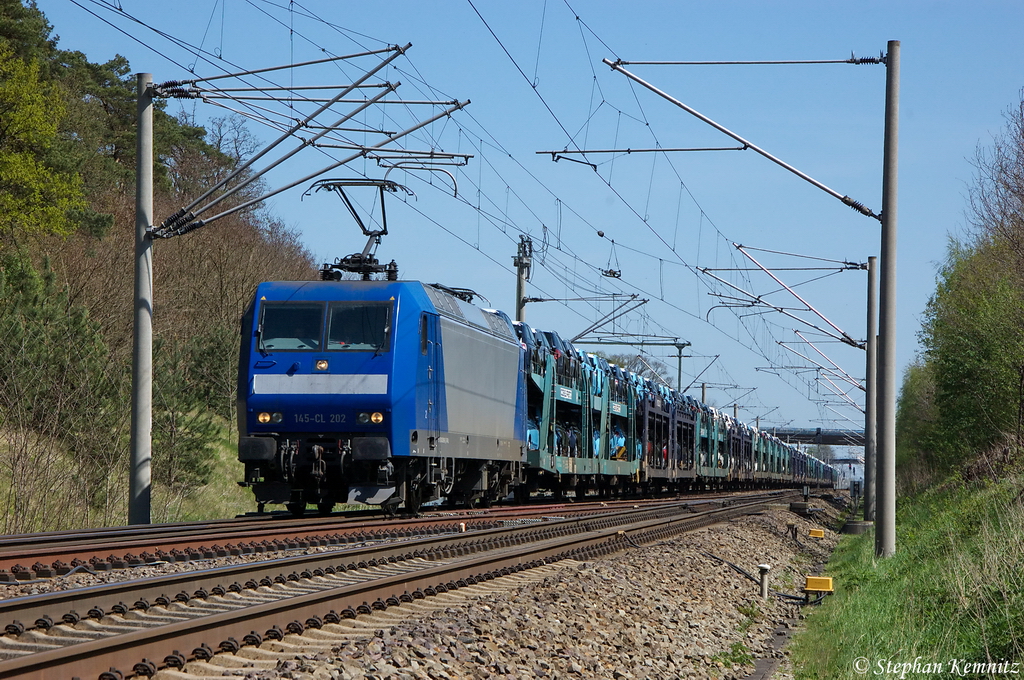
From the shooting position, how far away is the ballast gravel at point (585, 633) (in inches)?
256

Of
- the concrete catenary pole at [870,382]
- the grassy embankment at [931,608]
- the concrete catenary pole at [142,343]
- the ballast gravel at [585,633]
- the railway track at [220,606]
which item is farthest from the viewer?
the concrete catenary pole at [870,382]

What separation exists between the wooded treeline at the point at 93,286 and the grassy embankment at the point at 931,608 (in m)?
10.6

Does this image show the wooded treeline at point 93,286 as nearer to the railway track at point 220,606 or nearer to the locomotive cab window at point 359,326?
the locomotive cab window at point 359,326

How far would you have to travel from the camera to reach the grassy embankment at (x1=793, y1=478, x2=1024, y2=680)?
8.73 meters

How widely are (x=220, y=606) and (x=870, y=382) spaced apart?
63.9ft

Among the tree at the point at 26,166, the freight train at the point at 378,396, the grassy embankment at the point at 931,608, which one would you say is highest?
the tree at the point at 26,166

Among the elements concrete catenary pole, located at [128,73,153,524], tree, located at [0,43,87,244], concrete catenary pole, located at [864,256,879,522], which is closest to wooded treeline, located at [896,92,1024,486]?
concrete catenary pole, located at [864,256,879,522]

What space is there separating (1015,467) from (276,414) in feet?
40.6

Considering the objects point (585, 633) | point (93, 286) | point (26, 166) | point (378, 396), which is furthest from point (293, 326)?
point (26, 166)

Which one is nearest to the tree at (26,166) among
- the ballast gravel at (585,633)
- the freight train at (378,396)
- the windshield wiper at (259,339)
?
the freight train at (378,396)

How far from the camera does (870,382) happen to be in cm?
2478

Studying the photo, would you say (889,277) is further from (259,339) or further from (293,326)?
(259,339)

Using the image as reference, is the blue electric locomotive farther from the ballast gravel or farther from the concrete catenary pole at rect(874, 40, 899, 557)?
the concrete catenary pole at rect(874, 40, 899, 557)

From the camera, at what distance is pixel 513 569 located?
11938mm
